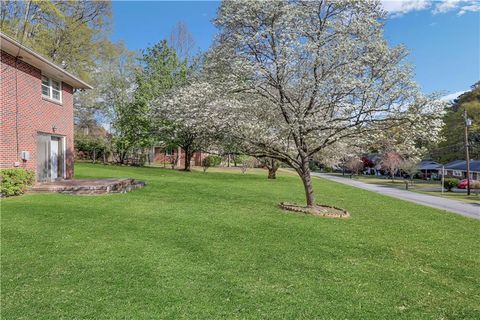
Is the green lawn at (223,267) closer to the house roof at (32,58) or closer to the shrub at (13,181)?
the shrub at (13,181)

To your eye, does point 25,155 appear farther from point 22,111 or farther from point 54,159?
point 54,159

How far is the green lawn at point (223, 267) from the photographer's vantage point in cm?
376

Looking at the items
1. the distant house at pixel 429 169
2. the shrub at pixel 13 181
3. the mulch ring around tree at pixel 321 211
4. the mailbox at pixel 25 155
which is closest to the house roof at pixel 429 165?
the distant house at pixel 429 169

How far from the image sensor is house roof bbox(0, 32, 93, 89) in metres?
10.4

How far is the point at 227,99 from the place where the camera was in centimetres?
948

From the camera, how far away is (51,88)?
13.9 m

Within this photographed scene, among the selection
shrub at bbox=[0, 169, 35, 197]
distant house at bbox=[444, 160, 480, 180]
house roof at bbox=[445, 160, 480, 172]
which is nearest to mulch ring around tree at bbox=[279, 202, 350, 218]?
shrub at bbox=[0, 169, 35, 197]

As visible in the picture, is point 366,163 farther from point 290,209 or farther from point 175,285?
point 175,285

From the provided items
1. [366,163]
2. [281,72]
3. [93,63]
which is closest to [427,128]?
[281,72]

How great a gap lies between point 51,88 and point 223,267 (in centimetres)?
1226

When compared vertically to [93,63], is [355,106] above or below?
below

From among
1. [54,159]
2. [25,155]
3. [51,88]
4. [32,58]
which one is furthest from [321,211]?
[51,88]

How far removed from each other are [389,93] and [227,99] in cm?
414

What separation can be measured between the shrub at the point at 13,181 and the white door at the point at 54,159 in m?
2.71
